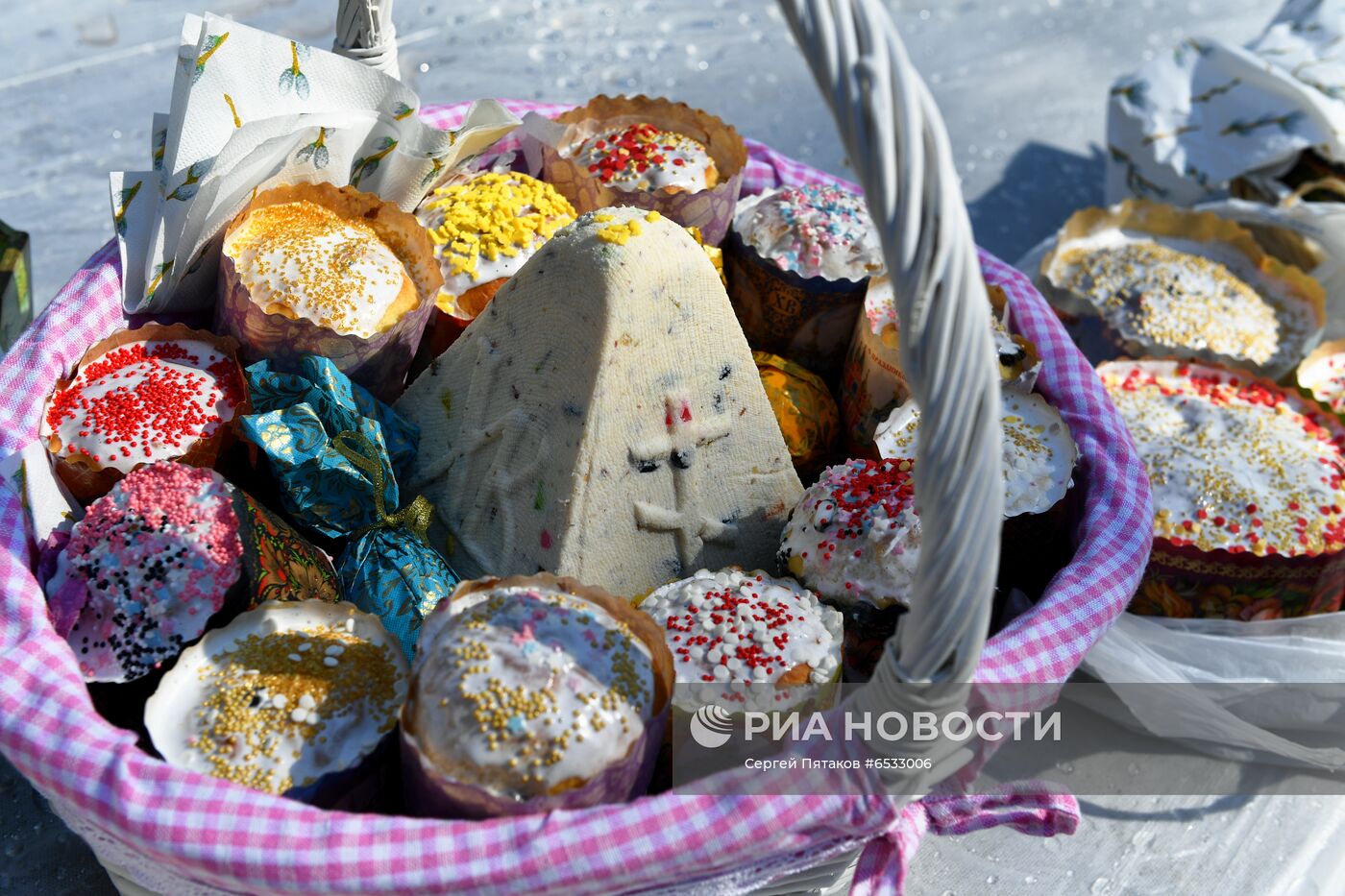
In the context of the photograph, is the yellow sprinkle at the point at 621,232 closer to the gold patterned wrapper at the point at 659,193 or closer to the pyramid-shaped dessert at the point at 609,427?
the pyramid-shaped dessert at the point at 609,427

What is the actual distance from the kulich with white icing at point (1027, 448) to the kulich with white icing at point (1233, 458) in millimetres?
185

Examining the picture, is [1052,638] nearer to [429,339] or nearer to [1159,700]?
[1159,700]

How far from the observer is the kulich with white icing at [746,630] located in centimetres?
81

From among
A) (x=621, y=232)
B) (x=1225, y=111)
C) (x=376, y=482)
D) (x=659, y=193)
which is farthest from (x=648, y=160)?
(x=1225, y=111)

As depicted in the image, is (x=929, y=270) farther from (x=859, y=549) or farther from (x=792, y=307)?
(x=792, y=307)

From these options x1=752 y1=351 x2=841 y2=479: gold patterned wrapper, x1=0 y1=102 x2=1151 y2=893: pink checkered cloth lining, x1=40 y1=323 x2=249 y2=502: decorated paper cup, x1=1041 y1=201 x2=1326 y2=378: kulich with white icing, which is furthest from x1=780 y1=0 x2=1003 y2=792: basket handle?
x1=1041 y1=201 x2=1326 y2=378: kulich with white icing

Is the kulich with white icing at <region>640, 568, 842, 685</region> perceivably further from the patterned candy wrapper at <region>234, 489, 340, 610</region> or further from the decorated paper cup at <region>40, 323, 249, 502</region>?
the decorated paper cup at <region>40, 323, 249, 502</region>

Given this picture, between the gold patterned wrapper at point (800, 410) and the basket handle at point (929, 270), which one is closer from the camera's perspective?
the basket handle at point (929, 270)

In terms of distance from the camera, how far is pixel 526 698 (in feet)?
2.32

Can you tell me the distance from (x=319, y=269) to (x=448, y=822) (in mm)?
493

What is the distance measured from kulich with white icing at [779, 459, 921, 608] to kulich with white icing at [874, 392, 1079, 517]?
0.06 m

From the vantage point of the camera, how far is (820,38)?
1.99ft

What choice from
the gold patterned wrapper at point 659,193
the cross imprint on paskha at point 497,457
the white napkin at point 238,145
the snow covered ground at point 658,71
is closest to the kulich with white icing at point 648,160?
the gold patterned wrapper at point 659,193

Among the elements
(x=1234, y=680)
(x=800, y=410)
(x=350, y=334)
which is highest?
(x=350, y=334)
